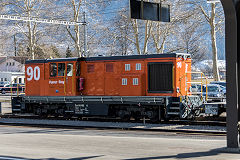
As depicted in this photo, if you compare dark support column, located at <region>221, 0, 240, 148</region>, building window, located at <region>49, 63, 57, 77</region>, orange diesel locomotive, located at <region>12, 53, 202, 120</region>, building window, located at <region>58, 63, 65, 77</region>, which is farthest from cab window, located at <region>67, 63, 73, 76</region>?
dark support column, located at <region>221, 0, 240, 148</region>

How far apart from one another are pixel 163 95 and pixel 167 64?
158 cm

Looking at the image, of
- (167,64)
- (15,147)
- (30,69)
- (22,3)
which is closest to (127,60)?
(167,64)

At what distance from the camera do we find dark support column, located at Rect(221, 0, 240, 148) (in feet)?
37.2

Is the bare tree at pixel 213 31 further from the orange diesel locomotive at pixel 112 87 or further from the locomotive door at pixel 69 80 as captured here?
the locomotive door at pixel 69 80

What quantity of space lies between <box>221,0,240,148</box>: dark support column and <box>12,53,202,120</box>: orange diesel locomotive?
9546mm

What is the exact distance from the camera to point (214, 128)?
19203 mm

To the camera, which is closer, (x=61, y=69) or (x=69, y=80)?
(x=69, y=80)

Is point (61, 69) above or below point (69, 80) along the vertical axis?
above

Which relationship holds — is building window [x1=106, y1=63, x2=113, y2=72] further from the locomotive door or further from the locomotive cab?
the locomotive door

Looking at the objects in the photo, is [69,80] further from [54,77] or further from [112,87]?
[112,87]

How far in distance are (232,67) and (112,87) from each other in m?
12.8

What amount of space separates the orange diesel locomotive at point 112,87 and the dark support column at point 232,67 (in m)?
9.55

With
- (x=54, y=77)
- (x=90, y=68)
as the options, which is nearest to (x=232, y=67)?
(x=90, y=68)

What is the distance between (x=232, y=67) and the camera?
11430mm
